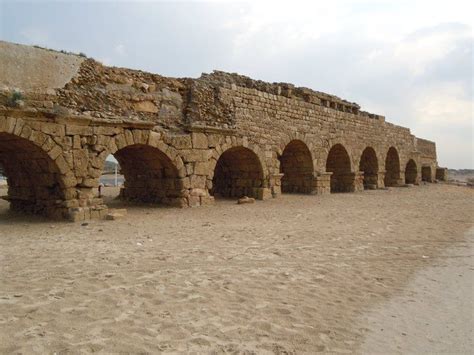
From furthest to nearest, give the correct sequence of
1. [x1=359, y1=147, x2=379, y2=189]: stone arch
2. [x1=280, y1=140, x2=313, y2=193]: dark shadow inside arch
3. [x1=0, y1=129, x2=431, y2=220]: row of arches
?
1. [x1=359, y1=147, x2=379, y2=189]: stone arch
2. [x1=280, y1=140, x2=313, y2=193]: dark shadow inside arch
3. [x1=0, y1=129, x2=431, y2=220]: row of arches

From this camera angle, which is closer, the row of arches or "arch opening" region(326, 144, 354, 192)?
the row of arches

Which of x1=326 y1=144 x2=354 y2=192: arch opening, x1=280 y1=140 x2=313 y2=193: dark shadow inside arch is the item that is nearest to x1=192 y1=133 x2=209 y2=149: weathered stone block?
x1=280 y1=140 x2=313 y2=193: dark shadow inside arch

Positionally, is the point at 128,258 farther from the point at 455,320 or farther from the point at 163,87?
the point at 163,87

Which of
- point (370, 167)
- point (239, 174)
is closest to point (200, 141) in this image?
point (239, 174)

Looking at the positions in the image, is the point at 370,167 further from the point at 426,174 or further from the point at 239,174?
the point at 239,174

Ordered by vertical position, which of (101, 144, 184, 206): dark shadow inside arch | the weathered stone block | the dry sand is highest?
the weathered stone block

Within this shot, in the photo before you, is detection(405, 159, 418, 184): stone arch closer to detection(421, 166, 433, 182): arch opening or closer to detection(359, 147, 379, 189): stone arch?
detection(421, 166, 433, 182): arch opening

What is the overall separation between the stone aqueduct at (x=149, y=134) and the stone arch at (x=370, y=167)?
12.1 feet

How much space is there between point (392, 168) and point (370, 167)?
12.0ft

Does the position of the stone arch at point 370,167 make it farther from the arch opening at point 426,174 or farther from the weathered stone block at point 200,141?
the weathered stone block at point 200,141

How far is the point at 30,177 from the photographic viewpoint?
912 cm

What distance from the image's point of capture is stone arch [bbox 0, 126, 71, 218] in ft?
25.6

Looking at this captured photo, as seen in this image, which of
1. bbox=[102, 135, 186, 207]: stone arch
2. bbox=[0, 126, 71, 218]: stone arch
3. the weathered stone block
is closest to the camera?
bbox=[0, 126, 71, 218]: stone arch

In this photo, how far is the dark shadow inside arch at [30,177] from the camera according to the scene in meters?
8.31
